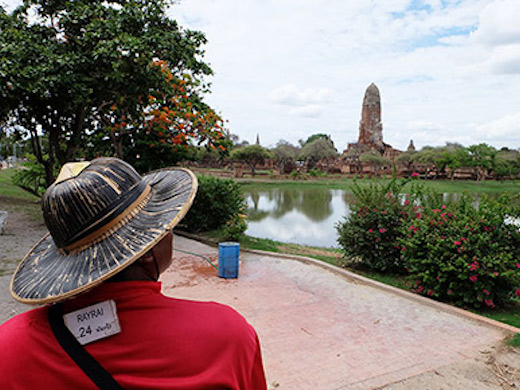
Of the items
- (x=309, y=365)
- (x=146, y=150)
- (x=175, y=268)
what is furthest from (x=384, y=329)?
(x=146, y=150)

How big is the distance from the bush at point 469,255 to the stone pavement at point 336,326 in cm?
35

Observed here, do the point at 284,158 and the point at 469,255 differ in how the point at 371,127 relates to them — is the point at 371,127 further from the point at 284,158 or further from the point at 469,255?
the point at 469,255

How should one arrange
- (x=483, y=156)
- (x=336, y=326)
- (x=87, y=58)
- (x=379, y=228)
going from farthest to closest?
(x=483, y=156), (x=87, y=58), (x=379, y=228), (x=336, y=326)

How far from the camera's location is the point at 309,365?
12.3ft

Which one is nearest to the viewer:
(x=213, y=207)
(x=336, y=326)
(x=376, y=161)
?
(x=336, y=326)

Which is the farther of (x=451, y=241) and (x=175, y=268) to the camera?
(x=175, y=268)

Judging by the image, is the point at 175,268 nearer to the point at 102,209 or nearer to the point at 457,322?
the point at 457,322

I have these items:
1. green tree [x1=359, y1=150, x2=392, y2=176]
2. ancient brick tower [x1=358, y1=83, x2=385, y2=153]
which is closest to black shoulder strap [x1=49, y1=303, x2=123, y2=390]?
green tree [x1=359, y1=150, x2=392, y2=176]

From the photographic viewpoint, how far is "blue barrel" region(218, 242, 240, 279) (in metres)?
6.64

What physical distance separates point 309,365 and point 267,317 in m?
1.25

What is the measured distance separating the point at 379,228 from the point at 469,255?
1.83 m

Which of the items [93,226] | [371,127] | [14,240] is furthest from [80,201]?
[371,127]

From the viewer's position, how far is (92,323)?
990 millimetres

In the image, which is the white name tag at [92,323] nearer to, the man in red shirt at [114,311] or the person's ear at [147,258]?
the man in red shirt at [114,311]
